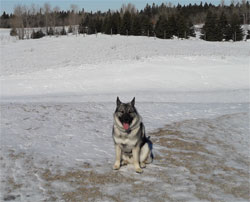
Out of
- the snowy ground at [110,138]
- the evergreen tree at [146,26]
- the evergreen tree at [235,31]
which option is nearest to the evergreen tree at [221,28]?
the evergreen tree at [235,31]

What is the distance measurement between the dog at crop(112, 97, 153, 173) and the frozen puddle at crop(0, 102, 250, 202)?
309 mm

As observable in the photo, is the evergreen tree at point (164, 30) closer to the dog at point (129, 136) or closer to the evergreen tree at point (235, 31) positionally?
the evergreen tree at point (235, 31)

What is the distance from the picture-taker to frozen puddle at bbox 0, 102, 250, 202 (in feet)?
14.9

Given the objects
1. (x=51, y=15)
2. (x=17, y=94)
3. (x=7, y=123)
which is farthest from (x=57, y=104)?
(x=51, y=15)

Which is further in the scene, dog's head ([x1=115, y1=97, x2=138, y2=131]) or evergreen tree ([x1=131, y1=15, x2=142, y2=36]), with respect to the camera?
evergreen tree ([x1=131, y1=15, x2=142, y2=36])

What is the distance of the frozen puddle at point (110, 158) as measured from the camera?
4539 millimetres

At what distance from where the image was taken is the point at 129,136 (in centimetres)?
489

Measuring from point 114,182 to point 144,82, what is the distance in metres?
12.4

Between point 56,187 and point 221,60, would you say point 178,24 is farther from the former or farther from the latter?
point 56,187

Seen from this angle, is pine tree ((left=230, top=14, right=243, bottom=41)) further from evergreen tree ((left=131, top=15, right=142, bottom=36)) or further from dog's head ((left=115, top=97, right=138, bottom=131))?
dog's head ((left=115, top=97, right=138, bottom=131))

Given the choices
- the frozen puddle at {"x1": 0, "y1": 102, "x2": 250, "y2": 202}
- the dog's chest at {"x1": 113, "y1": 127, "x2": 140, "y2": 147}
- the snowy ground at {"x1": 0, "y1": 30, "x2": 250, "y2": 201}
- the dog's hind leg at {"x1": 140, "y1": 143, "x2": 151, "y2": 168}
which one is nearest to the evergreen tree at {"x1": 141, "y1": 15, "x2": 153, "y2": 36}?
the snowy ground at {"x1": 0, "y1": 30, "x2": 250, "y2": 201}

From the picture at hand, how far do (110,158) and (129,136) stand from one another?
139 cm

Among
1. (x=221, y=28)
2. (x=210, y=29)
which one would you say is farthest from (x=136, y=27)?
(x=221, y=28)

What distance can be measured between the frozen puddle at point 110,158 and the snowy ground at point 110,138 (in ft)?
0.07
